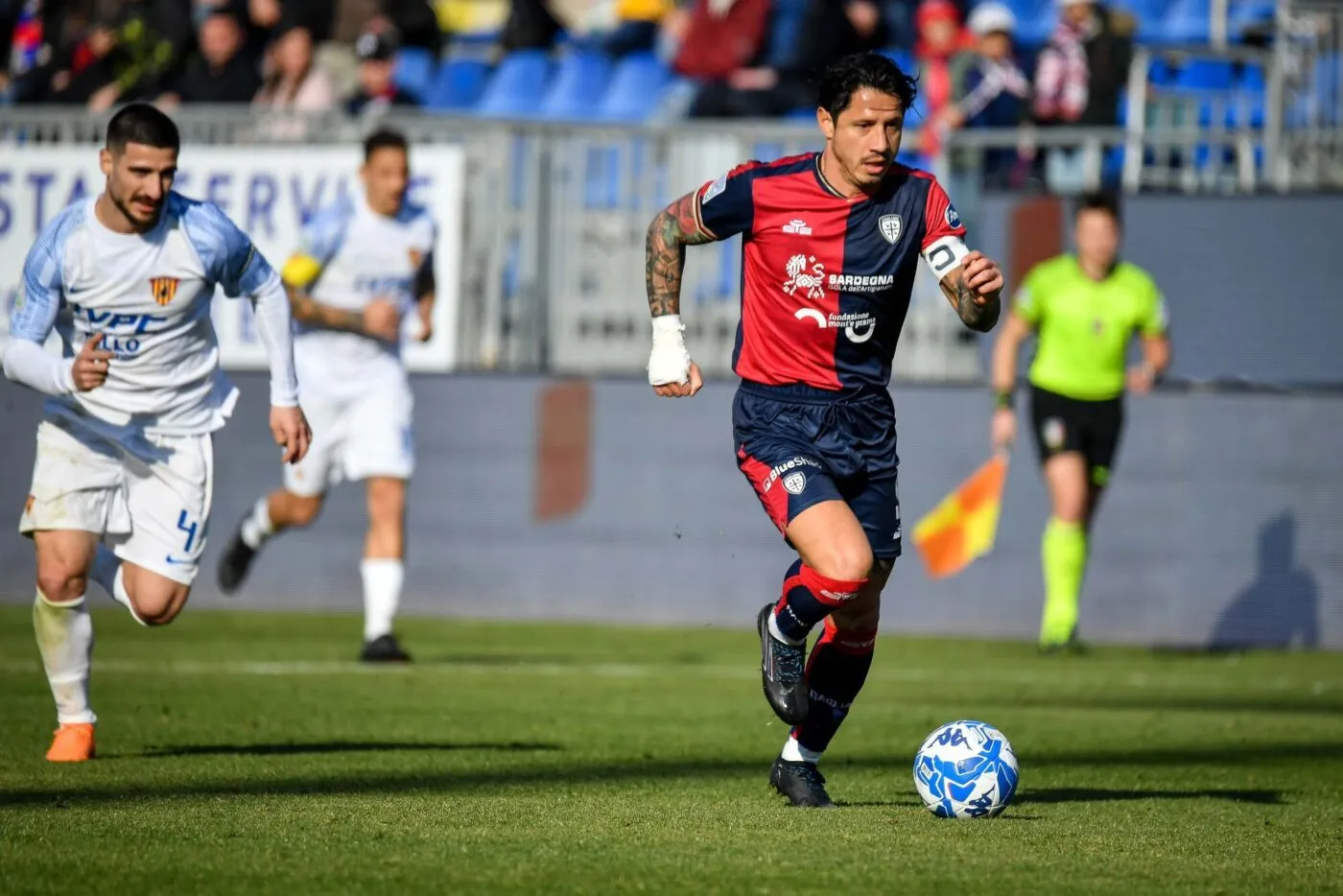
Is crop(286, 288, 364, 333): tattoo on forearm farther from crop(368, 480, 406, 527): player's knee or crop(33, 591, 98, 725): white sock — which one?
crop(33, 591, 98, 725): white sock

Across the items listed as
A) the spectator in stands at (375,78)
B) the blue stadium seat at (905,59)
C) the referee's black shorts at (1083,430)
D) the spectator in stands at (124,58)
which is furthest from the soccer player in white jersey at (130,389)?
the blue stadium seat at (905,59)

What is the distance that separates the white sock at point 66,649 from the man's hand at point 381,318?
4.35 m

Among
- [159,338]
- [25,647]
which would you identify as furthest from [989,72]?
[159,338]

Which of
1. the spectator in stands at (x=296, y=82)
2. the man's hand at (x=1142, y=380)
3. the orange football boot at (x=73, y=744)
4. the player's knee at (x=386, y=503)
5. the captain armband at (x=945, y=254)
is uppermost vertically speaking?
the spectator in stands at (x=296, y=82)

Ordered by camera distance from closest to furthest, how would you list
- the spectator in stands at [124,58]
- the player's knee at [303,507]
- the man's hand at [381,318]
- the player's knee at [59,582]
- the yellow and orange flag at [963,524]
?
the player's knee at [59,582]
the man's hand at [381,318]
the player's knee at [303,507]
the yellow and orange flag at [963,524]
the spectator in stands at [124,58]

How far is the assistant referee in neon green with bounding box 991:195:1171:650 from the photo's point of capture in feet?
44.2

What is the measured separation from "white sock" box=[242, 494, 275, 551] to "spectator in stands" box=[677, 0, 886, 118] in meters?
6.39

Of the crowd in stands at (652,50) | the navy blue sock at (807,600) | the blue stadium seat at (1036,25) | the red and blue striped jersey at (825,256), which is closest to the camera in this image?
the navy blue sock at (807,600)

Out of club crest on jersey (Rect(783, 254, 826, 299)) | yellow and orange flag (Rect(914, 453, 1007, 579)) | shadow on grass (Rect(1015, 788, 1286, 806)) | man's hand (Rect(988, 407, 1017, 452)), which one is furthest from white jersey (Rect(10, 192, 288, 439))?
yellow and orange flag (Rect(914, 453, 1007, 579))

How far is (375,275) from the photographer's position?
12.4m

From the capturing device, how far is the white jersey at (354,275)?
12258 millimetres

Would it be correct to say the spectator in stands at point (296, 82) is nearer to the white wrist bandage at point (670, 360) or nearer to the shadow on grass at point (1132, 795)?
the white wrist bandage at point (670, 360)

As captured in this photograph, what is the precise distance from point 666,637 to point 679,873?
892cm

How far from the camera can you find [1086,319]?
1357 cm
